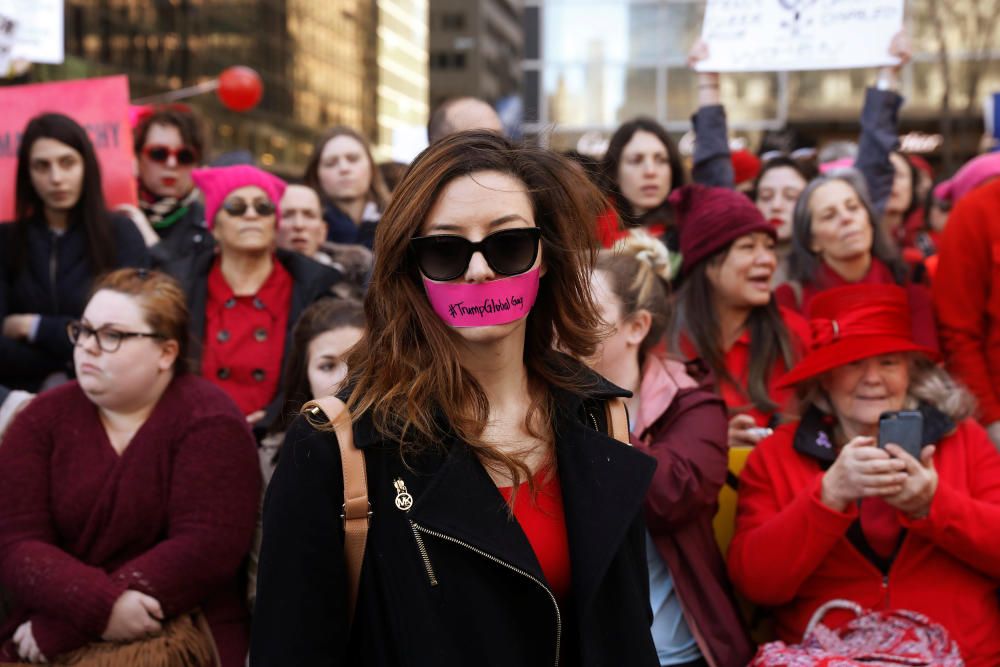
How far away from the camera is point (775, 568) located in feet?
10.7

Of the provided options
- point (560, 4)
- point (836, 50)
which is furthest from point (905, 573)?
point (560, 4)

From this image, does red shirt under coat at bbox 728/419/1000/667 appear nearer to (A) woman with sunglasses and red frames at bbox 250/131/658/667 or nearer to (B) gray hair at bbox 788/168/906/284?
(A) woman with sunglasses and red frames at bbox 250/131/658/667

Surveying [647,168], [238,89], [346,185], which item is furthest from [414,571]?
[238,89]

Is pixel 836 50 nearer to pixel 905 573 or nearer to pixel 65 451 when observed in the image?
pixel 905 573

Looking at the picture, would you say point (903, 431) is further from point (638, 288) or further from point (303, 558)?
point (303, 558)

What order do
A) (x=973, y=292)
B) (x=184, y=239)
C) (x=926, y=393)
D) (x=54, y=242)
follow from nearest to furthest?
(x=926, y=393), (x=973, y=292), (x=54, y=242), (x=184, y=239)

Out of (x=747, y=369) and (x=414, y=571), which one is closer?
(x=414, y=571)

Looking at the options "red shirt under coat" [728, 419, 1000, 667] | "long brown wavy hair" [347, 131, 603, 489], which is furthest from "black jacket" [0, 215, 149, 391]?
"red shirt under coat" [728, 419, 1000, 667]

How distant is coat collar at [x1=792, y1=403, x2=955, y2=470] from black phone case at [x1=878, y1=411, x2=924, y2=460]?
34cm

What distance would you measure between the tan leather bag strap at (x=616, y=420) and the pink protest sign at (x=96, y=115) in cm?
384

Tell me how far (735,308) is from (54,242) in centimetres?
297

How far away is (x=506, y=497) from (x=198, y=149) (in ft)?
14.8

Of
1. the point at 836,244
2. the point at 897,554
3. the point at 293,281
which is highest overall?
the point at 836,244

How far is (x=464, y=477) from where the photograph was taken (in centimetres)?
209
